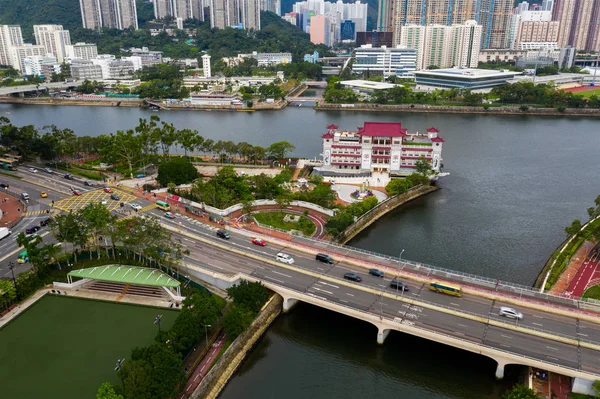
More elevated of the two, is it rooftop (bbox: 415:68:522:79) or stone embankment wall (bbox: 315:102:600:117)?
rooftop (bbox: 415:68:522:79)

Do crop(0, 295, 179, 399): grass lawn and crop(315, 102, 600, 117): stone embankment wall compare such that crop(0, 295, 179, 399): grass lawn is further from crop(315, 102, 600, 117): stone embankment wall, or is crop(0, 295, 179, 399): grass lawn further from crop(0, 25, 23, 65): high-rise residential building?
crop(0, 25, 23, 65): high-rise residential building

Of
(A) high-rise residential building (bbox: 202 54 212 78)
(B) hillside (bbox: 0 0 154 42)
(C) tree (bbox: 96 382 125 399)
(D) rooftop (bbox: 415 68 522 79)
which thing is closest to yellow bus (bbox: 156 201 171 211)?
(C) tree (bbox: 96 382 125 399)

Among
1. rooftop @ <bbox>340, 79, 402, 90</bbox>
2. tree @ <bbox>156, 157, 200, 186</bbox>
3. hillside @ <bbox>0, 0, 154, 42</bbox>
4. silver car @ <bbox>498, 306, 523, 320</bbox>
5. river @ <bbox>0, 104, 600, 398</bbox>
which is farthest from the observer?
hillside @ <bbox>0, 0, 154, 42</bbox>

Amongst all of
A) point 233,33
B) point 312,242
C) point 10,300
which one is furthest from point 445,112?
point 233,33

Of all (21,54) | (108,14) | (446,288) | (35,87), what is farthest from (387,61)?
(108,14)

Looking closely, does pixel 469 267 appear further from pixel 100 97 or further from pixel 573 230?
pixel 100 97
